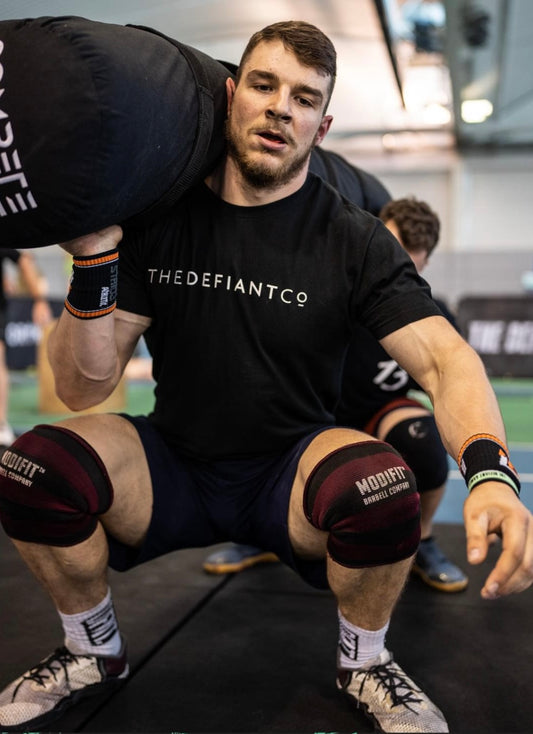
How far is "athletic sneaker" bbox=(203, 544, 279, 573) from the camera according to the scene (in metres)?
2.26

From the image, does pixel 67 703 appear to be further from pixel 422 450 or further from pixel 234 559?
pixel 422 450

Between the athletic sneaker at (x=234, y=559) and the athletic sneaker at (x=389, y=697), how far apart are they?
32.5 inches

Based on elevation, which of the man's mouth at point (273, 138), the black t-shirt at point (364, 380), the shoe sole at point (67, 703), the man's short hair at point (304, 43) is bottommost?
the shoe sole at point (67, 703)

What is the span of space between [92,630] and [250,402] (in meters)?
0.56

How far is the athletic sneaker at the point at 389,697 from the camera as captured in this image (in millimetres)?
1336

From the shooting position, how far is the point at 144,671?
158cm

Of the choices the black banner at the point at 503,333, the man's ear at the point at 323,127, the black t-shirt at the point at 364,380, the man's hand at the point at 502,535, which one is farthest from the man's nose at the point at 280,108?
the black banner at the point at 503,333

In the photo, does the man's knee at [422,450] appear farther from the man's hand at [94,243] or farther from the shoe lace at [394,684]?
the man's hand at [94,243]

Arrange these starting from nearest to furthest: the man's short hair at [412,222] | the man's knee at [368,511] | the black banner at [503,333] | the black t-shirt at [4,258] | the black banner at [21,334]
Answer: the man's knee at [368,511]
the man's short hair at [412,222]
the black t-shirt at [4,258]
the black banner at [503,333]
the black banner at [21,334]

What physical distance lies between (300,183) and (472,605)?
1214 millimetres

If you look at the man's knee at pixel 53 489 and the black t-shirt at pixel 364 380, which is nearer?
the man's knee at pixel 53 489

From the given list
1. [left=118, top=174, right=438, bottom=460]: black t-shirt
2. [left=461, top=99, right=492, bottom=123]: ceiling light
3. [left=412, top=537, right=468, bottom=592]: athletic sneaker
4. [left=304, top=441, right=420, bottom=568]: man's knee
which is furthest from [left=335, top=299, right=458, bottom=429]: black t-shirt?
[left=461, top=99, right=492, bottom=123]: ceiling light

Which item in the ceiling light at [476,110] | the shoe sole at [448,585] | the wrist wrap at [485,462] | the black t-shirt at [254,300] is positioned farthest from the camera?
the ceiling light at [476,110]

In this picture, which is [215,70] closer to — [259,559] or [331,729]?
[331,729]
